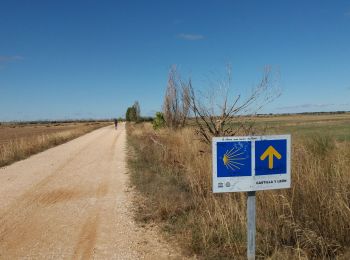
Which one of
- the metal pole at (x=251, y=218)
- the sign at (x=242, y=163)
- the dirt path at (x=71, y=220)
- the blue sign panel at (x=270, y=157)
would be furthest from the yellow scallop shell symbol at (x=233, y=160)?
the dirt path at (x=71, y=220)

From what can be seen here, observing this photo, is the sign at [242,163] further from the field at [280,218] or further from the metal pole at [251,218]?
the field at [280,218]

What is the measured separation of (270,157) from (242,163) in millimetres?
325

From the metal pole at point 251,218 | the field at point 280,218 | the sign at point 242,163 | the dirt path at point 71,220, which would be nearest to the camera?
the sign at point 242,163

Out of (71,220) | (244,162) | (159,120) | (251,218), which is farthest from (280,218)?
(159,120)

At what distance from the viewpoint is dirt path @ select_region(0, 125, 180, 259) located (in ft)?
16.0

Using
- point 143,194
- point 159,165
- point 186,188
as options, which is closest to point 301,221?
point 186,188

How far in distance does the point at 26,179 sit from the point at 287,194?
848cm

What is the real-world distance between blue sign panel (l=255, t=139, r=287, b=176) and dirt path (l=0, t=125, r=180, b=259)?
5.87 ft

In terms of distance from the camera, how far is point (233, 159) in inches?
147

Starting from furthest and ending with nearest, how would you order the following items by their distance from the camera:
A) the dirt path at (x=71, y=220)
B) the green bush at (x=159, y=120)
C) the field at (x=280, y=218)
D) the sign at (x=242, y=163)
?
the green bush at (x=159, y=120)
the dirt path at (x=71, y=220)
the field at (x=280, y=218)
the sign at (x=242, y=163)

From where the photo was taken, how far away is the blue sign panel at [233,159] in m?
3.71

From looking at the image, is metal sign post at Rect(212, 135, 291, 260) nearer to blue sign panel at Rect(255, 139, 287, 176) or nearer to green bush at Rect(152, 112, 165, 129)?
blue sign panel at Rect(255, 139, 287, 176)

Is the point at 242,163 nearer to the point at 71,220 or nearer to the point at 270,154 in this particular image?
the point at 270,154

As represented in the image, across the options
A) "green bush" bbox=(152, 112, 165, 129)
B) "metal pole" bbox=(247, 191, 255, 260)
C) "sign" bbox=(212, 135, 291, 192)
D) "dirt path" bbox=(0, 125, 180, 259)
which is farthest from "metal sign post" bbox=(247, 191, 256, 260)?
"green bush" bbox=(152, 112, 165, 129)
